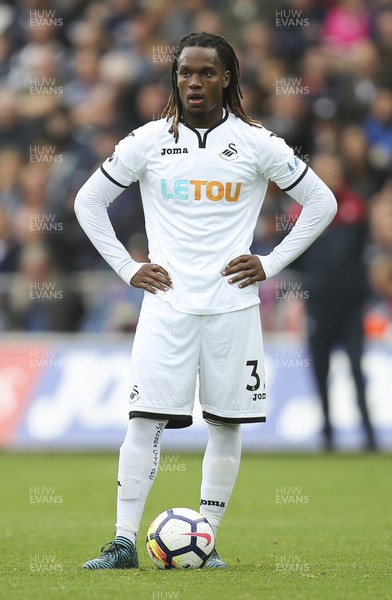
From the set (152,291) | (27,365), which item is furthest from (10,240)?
(152,291)

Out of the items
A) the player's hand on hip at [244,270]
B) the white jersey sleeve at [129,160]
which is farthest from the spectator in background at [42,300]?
the player's hand on hip at [244,270]

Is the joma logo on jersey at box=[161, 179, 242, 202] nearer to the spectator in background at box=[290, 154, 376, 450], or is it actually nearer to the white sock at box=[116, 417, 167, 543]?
the white sock at box=[116, 417, 167, 543]

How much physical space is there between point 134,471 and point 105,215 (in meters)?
1.32

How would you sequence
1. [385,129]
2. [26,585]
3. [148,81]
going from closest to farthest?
[26,585], [385,129], [148,81]

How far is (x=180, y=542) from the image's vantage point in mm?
5926

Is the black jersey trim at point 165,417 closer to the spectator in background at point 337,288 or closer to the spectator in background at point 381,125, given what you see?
the spectator in background at point 337,288

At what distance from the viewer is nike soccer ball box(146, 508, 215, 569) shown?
5.93 metres

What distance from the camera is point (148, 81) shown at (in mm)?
16234

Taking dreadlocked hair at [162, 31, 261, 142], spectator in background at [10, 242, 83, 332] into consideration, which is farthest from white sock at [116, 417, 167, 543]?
spectator in background at [10, 242, 83, 332]

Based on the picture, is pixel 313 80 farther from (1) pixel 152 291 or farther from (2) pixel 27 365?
(1) pixel 152 291

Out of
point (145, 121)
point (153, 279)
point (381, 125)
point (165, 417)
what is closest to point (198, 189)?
point (153, 279)

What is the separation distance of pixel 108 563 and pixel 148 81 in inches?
439

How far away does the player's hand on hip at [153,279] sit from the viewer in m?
6.03
